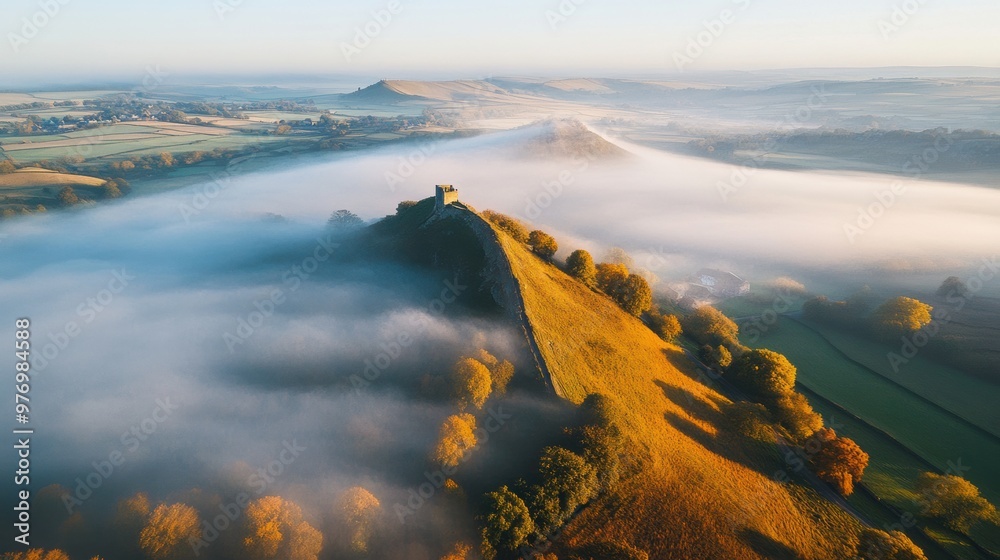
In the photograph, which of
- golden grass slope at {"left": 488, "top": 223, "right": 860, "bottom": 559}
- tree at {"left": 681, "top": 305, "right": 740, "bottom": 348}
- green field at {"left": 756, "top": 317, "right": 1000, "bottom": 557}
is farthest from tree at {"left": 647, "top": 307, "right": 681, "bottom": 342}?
green field at {"left": 756, "top": 317, "right": 1000, "bottom": 557}

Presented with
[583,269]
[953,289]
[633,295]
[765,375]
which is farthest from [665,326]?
A: [953,289]

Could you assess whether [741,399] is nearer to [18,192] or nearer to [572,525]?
[572,525]

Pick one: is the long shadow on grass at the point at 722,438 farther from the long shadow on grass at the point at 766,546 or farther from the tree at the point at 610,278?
the tree at the point at 610,278

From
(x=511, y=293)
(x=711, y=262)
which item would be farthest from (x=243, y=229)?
(x=711, y=262)

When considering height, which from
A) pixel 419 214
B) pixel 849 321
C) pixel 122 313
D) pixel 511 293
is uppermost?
pixel 419 214

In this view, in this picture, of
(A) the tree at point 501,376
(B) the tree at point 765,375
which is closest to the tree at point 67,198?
(A) the tree at point 501,376

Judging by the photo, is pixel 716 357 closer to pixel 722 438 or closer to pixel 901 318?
pixel 722 438

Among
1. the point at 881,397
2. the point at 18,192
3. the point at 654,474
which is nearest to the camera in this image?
the point at 654,474
